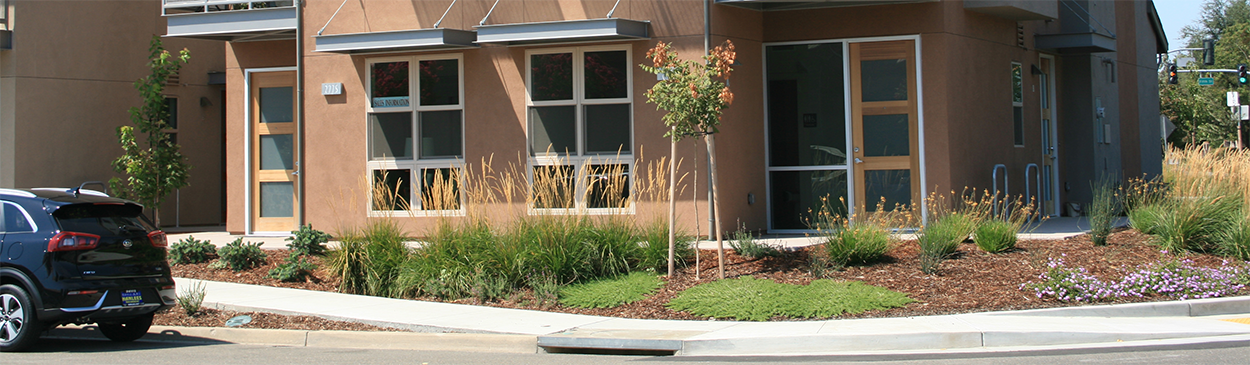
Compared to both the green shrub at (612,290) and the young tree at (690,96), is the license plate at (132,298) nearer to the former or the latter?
the green shrub at (612,290)

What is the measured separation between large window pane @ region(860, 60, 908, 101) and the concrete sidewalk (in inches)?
215

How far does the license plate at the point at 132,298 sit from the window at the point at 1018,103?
41.8 ft

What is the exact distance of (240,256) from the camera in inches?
478

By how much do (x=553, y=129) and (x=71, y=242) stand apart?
6.87 m

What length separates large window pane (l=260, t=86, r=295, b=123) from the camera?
15719mm

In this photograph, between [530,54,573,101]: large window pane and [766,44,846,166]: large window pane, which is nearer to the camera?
[530,54,573,101]: large window pane

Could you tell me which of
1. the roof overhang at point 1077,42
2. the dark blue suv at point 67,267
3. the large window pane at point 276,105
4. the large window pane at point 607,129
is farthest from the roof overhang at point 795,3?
the dark blue suv at point 67,267

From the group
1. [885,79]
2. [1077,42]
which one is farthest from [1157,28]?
[885,79]

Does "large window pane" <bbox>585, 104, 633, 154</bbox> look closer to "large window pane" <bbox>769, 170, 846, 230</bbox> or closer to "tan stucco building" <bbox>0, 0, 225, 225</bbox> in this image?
"large window pane" <bbox>769, 170, 846, 230</bbox>

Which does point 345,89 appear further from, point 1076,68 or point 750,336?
point 1076,68

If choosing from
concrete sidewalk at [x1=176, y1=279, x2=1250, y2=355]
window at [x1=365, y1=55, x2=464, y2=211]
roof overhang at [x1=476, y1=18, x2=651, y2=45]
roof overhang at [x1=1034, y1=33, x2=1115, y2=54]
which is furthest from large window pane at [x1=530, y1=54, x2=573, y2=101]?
roof overhang at [x1=1034, y1=33, x2=1115, y2=54]

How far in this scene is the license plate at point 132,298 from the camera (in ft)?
26.5

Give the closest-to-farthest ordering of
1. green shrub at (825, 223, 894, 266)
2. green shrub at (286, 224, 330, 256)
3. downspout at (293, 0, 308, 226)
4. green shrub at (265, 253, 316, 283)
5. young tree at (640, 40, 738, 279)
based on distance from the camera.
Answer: young tree at (640, 40, 738, 279), green shrub at (825, 223, 894, 266), green shrub at (265, 253, 316, 283), green shrub at (286, 224, 330, 256), downspout at (293, 0, 308, 226)

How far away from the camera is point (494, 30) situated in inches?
523
